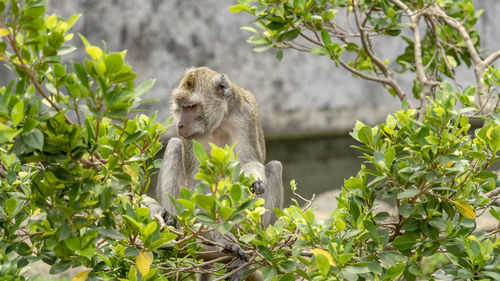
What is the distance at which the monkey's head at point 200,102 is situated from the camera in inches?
169

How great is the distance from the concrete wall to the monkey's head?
339 cm

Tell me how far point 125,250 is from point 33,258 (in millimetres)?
400

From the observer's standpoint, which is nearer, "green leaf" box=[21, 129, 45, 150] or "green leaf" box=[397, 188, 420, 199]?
"green leaf" box=[21, 129, 45, 150]

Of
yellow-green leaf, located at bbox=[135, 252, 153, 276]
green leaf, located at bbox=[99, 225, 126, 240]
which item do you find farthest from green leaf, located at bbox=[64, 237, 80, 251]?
yellow-green leaf, located at bbox=[135, 252, 153, 276]

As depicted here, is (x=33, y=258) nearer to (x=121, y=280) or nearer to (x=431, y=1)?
(x=121, y=280)

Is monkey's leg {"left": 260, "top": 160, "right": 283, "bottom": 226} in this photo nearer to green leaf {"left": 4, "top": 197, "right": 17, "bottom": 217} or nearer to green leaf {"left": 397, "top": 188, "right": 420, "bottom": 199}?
green leaf {"left": 397, "top": 188, "right": 420, "bottom": 199}

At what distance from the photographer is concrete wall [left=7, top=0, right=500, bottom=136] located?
25.6 ft

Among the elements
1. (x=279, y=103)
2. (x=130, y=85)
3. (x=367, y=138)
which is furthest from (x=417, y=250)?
(x=279, y=103)

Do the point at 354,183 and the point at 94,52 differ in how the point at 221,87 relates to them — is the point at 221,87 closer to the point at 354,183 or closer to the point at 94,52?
the point at 354,183

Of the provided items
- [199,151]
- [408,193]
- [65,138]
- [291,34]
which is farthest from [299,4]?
[65,138]

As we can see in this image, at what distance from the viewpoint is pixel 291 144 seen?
815 cm

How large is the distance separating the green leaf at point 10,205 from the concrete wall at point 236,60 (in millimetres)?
5270

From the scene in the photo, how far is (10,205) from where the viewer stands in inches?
102

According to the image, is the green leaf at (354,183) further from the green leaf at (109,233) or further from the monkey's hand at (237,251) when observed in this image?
the green leaf at (109,233)
